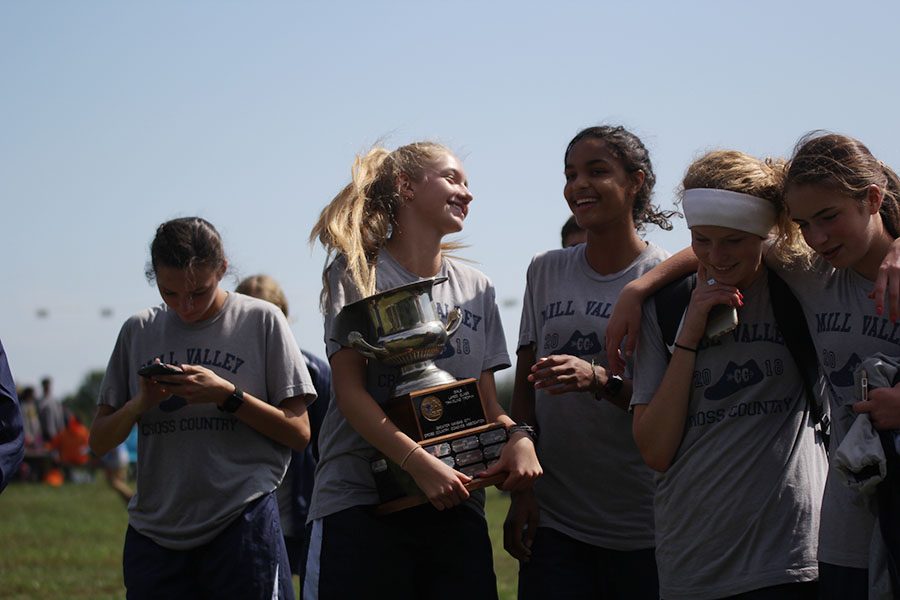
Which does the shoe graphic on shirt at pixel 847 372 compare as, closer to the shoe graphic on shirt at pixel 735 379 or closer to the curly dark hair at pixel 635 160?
the shoe graphic on shirt at pixel 735 379

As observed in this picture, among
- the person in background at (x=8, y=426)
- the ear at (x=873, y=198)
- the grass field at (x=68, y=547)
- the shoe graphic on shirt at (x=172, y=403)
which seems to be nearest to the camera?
the ear at (x=873, y=198)

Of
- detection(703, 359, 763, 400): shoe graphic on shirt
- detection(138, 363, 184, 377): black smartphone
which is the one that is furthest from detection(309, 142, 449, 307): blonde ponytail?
detection(703, 359, 763, 400): shoe graphic on shirt

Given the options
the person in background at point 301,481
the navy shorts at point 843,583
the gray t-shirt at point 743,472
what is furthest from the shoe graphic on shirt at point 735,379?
the person in background at point 301,481

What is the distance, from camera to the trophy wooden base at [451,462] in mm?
3865

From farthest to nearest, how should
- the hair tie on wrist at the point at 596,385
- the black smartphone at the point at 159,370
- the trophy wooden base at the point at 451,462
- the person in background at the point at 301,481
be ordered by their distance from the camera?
the person in background at the point at 301,481, the black smartphone at the point at 159,370, the hair tie on wrist at the point at 596,385, the trophy wooden base at the point at 451,462

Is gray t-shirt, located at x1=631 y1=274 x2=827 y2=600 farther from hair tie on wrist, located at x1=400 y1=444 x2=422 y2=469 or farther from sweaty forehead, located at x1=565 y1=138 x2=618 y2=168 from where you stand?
sweaty forehead, located at x1=565 y1=138 x2=618 y2=168

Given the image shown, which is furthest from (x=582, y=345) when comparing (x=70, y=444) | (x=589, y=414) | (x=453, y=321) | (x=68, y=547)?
(x=70, y=444)

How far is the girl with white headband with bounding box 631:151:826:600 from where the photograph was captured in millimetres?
3559

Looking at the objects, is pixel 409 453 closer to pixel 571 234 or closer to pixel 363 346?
pixel 363 346

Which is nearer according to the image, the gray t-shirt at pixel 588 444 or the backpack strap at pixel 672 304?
the backpack strap at pixel 672 304

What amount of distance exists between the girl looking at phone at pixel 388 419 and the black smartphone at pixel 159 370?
0.57 m

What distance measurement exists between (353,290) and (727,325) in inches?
50.6

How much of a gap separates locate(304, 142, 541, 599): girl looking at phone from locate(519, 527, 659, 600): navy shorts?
0.19 meters

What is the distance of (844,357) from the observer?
11.2 ft
